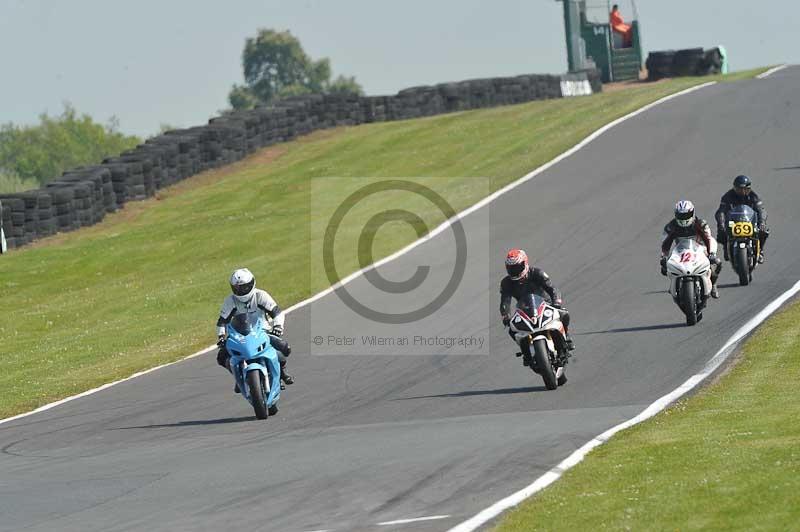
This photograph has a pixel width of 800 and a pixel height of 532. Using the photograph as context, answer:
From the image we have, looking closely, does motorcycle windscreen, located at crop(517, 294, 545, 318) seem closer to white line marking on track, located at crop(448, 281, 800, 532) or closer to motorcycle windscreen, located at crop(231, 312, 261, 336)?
white line marking on track, located at crop(448, 281, 800, 532)

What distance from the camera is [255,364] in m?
14.9

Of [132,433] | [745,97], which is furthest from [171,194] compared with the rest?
[132,433]

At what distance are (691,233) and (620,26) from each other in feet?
120

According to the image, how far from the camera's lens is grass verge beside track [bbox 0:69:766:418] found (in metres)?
22.1

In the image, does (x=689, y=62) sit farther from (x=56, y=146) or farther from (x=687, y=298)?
(x=56, y=146)

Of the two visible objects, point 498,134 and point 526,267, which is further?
point 498,134

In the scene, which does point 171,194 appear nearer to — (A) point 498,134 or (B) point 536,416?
(A) point 498,134

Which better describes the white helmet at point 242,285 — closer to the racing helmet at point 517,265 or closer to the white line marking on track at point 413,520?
the racing helmet at point 517,265

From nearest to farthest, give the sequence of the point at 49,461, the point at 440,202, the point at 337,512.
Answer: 1. the point at 337,512
2. the point at 49,461
3. the point at 440,202

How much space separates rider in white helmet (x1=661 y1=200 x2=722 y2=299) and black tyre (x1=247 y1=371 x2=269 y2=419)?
6.55 m

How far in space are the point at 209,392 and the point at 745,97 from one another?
2505 centimetres

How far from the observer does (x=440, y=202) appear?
31984 mm

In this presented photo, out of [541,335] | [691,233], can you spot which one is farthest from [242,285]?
[691,233]

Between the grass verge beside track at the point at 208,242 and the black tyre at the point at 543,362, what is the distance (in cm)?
673
